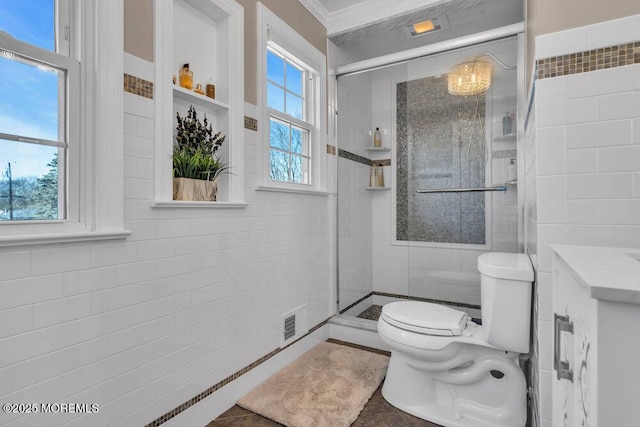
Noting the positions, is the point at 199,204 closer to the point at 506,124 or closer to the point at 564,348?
the point at 564,348

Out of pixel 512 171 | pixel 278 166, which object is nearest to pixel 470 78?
pixel 512 171

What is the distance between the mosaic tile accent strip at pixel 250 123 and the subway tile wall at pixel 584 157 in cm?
142

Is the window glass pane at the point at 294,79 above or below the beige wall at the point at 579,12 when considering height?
above

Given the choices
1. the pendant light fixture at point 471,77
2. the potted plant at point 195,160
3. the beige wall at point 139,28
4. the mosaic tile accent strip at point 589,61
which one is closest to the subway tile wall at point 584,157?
the mosaic tile accent strip at point 589,61

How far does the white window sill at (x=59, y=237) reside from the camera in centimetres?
99

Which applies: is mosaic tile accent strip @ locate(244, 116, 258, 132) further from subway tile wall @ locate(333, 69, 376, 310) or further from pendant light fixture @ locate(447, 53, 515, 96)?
pendant light fixture @ locate(447, 53, 515, 96)

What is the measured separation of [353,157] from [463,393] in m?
2.03

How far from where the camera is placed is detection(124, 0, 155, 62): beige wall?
4.33ft

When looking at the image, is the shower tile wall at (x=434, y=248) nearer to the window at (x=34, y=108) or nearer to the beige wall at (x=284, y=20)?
the beige wall at (x=284, y=20)

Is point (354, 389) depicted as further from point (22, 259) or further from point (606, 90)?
point (606, 90)

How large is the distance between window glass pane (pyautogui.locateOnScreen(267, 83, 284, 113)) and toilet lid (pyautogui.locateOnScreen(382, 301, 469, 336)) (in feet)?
5.05

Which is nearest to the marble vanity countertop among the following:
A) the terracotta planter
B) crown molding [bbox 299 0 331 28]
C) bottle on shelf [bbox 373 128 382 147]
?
the terracotta planter

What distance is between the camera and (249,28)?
6.35ft

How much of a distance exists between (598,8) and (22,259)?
7.04 ft
